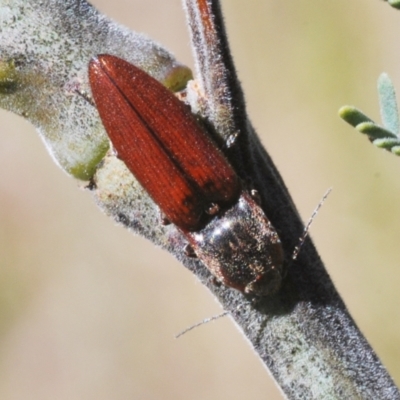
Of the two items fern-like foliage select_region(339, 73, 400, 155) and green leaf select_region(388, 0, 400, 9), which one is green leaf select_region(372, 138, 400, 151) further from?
green leaf select_region(388, 0, 400, 9)

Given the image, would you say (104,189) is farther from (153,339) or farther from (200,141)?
(153,339)

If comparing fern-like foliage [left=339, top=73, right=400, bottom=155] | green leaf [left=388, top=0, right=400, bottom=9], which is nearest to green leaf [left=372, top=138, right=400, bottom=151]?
fern-like foliage [left=339, top=73, right=400, bottom=155]

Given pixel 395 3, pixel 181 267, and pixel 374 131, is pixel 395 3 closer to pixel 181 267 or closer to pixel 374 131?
pixel 374 131

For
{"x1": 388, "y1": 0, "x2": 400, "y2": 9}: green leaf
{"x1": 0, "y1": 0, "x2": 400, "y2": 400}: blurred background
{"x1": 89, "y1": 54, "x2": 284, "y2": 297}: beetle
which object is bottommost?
{"x1": 0, "y1": 0, "x2": 400, "y2": 400}: blurred background

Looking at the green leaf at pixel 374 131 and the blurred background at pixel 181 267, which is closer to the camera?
the green leaf at pixel 374 131

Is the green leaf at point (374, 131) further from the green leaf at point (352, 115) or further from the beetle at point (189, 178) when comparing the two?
the beetle at point (189, 178)

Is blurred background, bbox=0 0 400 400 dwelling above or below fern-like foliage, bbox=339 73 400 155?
below

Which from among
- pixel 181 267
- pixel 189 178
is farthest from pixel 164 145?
pixel 181 267

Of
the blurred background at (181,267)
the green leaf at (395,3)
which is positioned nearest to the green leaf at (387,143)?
the green leaf at (395,3)
